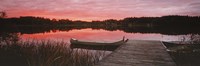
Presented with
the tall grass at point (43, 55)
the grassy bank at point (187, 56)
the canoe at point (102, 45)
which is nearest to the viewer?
the tall grass at point (43, 55)

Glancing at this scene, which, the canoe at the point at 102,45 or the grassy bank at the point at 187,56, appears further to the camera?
the canoe at the point at 102,45

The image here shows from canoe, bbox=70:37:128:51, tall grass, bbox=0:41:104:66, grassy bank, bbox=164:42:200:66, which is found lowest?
canoe, bbox=70:37:128:51

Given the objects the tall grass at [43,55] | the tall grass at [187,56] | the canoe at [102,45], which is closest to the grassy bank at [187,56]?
the tall grass at [187,56]

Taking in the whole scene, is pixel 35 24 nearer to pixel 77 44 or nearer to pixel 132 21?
pixel 132 21

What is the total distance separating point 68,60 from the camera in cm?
650

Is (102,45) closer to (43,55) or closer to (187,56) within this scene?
(187,56)

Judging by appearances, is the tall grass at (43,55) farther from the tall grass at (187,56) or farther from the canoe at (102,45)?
the canoe at (102,45)

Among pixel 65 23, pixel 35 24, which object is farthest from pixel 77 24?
pixel 35 24

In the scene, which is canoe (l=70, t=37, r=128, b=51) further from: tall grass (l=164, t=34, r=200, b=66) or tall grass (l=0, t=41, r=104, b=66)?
tall grass (l=0, t=41, r=104, b=66)

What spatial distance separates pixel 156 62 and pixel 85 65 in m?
2.06

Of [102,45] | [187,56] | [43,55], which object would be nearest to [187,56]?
[187,56]

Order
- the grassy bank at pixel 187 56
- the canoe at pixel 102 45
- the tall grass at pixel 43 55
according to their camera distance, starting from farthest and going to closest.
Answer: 1. the canoe at pixel 102 45
2. the grassy bank at pixel 187 56
3. the tall grass at pixel 43 55

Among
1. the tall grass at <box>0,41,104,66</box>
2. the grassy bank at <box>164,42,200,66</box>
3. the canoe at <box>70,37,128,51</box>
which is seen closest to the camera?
the tall grass at <box>0,41,104,66</box>

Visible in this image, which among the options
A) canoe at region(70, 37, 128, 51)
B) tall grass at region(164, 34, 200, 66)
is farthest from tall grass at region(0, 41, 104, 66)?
canoe at region(70, 37, 128, 51)
